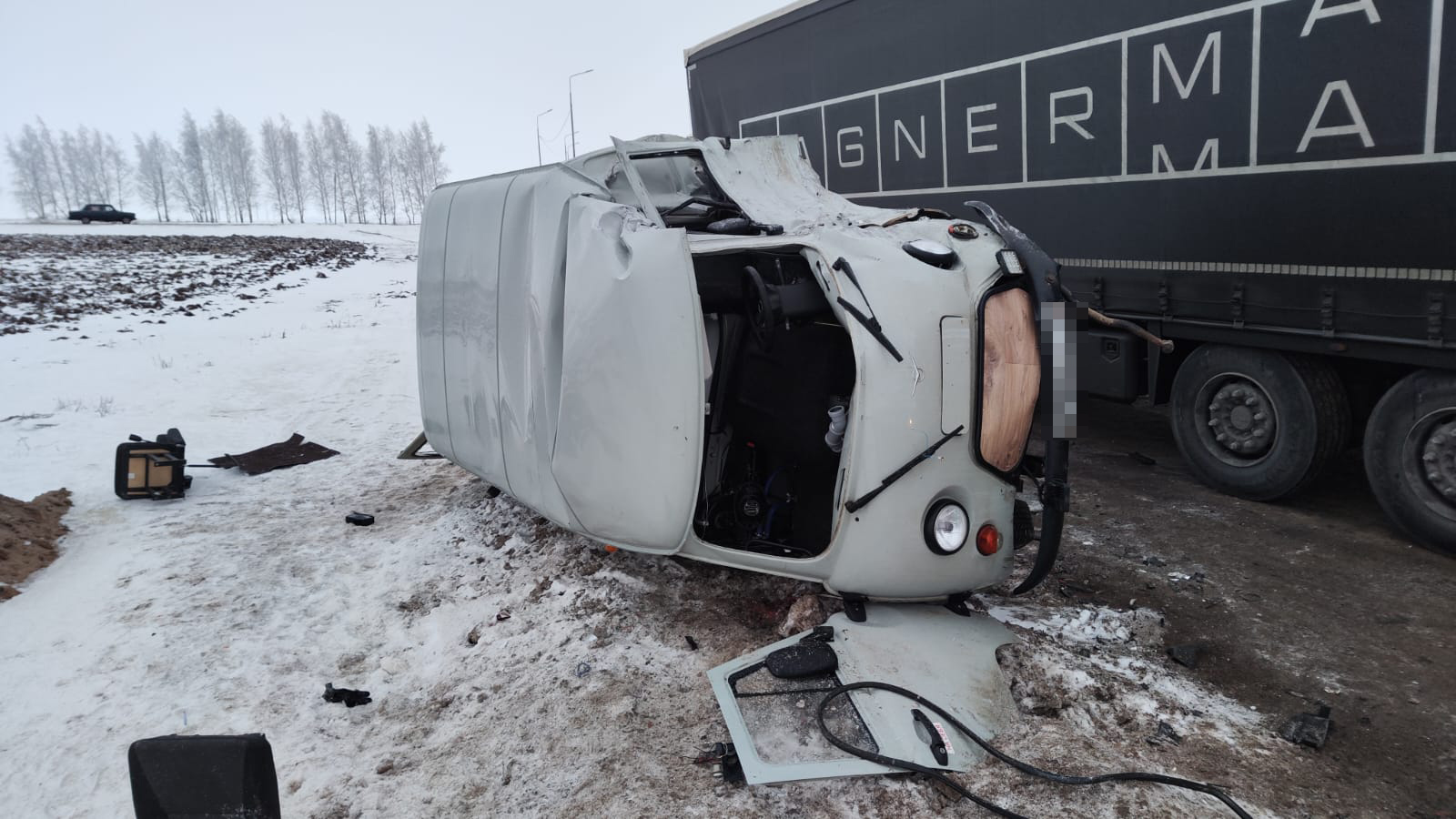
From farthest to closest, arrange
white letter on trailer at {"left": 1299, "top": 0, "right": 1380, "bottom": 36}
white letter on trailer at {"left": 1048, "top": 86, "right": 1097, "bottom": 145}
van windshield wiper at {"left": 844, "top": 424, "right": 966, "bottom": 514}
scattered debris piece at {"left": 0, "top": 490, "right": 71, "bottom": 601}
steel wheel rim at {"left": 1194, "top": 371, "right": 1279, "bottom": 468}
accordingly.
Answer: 1. white letter on trailer at {"left": 1048, "top": 86, "right": 1097, "bottom": 145}
2. steel wheel rim at {"left": 1194, "top": 371, "right": 1279, "bottom": 468}
3. scattered debris piece at {"left": 0, "top": 490, "right": 71, "bottom": 601}
4. white letter on trailer at {"left": 1299, "top": 0, "right": 1380, "bottom": 36}
5. van windshield wiper at {"left": 844, "top": 424, "right": 966, "bottom": 514}

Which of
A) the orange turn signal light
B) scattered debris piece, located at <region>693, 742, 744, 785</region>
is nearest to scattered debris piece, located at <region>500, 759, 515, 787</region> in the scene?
scattered debris piece, located at <region>693, 742, 744, 785</region>

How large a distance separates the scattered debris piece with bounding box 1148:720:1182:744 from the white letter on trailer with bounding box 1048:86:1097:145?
3883 millimetres

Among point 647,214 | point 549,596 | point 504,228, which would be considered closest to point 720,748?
point 549,596

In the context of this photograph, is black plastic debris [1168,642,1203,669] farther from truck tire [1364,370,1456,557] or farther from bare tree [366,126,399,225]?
bare tree [366,126,399,225]

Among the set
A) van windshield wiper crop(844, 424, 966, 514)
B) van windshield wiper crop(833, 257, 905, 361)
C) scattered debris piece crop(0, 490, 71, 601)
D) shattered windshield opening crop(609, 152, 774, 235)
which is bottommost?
scattered debris piece crop(0, 490, 71, 601)

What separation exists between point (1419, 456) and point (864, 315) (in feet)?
11.5

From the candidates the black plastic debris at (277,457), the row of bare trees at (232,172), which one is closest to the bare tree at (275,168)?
the row of bare trees at (232,172)

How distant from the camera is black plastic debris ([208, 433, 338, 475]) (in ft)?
22.2

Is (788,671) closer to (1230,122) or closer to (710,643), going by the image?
(710,643)

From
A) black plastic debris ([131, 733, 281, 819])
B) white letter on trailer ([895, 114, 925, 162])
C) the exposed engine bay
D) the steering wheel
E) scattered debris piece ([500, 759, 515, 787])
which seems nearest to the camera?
black plastic debris ([131, 733, 281, 819])

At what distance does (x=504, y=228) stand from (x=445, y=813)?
9.69ft

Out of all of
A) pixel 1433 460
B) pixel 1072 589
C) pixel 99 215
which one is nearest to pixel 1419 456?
pixel 1433 460

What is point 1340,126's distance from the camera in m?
4.48

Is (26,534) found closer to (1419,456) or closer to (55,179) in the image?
(1419,456)
